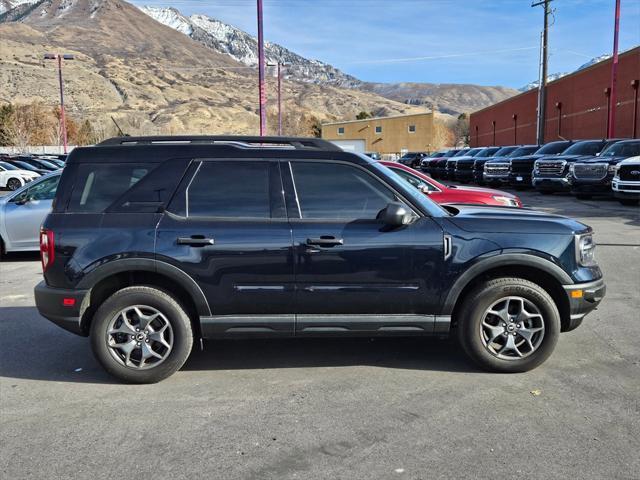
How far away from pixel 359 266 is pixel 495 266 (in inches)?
42.4

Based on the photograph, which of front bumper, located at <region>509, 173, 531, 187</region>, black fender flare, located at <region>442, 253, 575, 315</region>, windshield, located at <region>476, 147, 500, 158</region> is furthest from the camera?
windshield, located at <region>476, 147, 500, 158</region>

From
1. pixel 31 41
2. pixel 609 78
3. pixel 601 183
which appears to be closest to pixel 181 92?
pixel 31 41

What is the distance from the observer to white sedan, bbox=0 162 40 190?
28.1 metres

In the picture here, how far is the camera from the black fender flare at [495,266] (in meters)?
4.73

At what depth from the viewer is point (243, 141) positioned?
5.23 metres

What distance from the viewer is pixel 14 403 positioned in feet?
14.7

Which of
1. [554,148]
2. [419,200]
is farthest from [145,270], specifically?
[554,148]

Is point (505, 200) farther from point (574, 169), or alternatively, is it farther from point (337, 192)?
point (574, 169)

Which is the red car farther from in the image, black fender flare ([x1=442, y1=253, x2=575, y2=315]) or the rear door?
the rear door

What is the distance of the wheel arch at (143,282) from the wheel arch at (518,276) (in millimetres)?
1975

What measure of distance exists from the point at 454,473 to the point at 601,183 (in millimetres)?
17567

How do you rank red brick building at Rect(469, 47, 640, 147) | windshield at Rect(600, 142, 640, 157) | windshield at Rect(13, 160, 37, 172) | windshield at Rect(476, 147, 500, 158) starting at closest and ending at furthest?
windshield at Rect(600, 142, 640, 157) < windshield at Rect(13, 160, 37, 172) < windshield at Rect(476, 147, 500, 158) < red brick building at Rect(469, 47, 640, 147)

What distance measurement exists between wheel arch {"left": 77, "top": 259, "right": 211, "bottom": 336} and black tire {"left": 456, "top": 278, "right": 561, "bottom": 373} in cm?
206

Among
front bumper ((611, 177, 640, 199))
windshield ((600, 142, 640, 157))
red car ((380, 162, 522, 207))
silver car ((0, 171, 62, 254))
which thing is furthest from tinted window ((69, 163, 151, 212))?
windshield ((600, 142, 640, 157))
